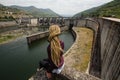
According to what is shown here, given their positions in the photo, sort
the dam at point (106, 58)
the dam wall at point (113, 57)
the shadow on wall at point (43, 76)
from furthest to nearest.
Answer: the dam wall at point (113, 57), the dam at point (106, 58), the shadow on wall at point (43, 76)

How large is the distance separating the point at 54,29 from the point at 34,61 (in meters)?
17.4

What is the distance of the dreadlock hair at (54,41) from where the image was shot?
3.60 metres

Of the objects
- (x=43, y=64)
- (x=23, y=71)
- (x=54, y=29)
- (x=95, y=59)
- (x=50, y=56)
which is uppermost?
(x=54, y=29)

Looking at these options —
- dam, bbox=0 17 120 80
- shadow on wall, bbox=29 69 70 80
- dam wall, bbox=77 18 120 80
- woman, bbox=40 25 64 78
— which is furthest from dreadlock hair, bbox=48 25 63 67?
dam wall, bbox=77 18 120 80

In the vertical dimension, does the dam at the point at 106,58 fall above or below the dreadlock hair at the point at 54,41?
below

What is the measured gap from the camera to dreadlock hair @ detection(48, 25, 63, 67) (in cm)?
360

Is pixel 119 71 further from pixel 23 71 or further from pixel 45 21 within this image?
pixel 45 21

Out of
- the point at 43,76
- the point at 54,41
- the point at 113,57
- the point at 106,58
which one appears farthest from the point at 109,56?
the point at 54,41

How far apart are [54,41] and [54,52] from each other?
1.04 ft

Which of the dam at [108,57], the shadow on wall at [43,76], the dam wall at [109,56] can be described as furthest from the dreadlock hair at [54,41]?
the dam wall at [109,56]

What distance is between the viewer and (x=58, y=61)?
12.9 feet

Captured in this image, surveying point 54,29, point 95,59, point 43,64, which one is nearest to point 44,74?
point 43,64

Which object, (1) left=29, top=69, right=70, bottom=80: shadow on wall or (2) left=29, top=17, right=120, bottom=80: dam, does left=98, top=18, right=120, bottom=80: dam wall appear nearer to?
(2) left=29, top=17, right=120, bottom=80: dam

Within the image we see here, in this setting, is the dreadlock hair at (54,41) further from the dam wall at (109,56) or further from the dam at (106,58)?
the dam wall at (109,56)
